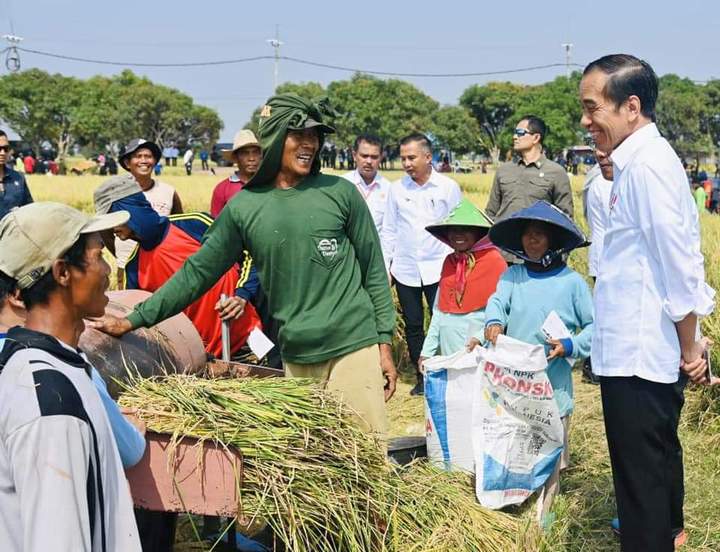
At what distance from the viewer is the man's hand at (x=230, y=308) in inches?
152

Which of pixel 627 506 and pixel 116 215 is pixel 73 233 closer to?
pixel 116 215

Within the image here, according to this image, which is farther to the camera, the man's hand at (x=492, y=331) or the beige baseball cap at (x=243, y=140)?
the beige baseball cap at (x=243, y=140)

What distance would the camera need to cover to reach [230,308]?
3875 millimetres

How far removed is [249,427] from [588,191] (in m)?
4.15

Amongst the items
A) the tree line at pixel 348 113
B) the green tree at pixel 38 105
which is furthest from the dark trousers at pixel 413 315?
the green tree at pixel 38 105

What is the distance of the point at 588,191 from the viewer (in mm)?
6047

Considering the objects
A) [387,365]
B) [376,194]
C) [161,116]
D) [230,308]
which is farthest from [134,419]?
[161,116]

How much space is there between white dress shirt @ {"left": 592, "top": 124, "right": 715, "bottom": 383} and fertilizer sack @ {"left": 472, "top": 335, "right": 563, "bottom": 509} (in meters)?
0.83

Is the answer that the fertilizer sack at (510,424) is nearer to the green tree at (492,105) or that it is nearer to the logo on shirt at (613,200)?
the logo on shirt at (613,200)

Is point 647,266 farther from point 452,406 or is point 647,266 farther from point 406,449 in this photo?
point 406,449

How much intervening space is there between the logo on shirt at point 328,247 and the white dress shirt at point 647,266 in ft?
3.47

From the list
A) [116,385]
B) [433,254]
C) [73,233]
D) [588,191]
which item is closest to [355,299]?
[116,385]

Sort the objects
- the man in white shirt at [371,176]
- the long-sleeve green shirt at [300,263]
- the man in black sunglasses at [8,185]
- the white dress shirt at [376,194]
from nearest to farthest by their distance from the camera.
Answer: the long-sleeve green shirt at [300,263] < the man in black sunglasses at [8,185] < the man in white shirt at [371,176] < the white dress shirt at [376,194]

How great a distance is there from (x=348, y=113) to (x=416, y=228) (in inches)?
2474
